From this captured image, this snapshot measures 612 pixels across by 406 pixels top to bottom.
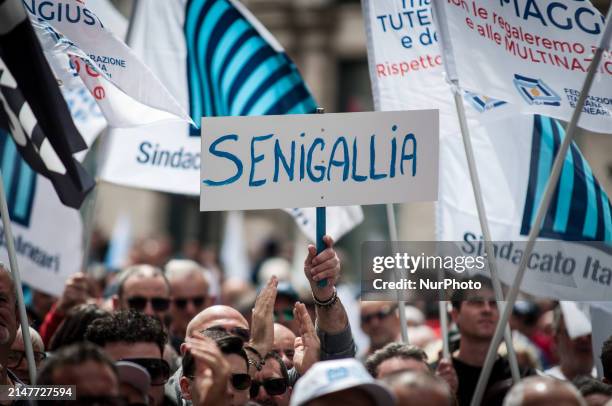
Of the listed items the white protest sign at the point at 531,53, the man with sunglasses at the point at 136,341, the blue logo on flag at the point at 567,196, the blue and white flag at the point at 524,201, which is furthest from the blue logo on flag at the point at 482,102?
the man with sunglasses at the point at 136,341

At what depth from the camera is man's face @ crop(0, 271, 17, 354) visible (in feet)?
16.5

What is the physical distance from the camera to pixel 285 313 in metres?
7.75

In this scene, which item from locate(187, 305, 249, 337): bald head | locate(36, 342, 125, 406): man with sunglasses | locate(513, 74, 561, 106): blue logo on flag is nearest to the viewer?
locate(36, 342, 125, 406): man with sunglasses

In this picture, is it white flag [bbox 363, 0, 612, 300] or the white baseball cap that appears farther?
white flag [bbox 363, 0, 612, 300]

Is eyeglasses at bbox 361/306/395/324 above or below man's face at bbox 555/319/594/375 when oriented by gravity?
above

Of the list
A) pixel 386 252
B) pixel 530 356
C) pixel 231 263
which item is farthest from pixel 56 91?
pixel 231 263

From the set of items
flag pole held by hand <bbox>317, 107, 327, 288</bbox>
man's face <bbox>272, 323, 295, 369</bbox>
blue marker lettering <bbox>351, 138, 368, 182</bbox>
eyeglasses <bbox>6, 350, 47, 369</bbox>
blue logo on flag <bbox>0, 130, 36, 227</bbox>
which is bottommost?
eyeglasses <bbox>6, 350, 47, 369</bbox>

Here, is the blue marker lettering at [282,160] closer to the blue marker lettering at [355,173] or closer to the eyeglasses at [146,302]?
the blue marker lettering at [355,173]

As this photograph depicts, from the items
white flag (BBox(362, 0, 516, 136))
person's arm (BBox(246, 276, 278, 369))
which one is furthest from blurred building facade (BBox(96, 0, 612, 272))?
person's arm (BBox(246, 276, 278, 369))

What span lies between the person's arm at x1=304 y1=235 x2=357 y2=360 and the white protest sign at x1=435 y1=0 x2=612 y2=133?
1.22 metres

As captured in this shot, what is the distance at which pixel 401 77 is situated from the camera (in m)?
6.26

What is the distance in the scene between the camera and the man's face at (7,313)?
502cm

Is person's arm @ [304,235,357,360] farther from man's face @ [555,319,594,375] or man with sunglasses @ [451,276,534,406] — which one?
man's face @ [555,319,594,375]

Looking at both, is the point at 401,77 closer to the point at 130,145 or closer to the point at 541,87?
the point at 541,87
